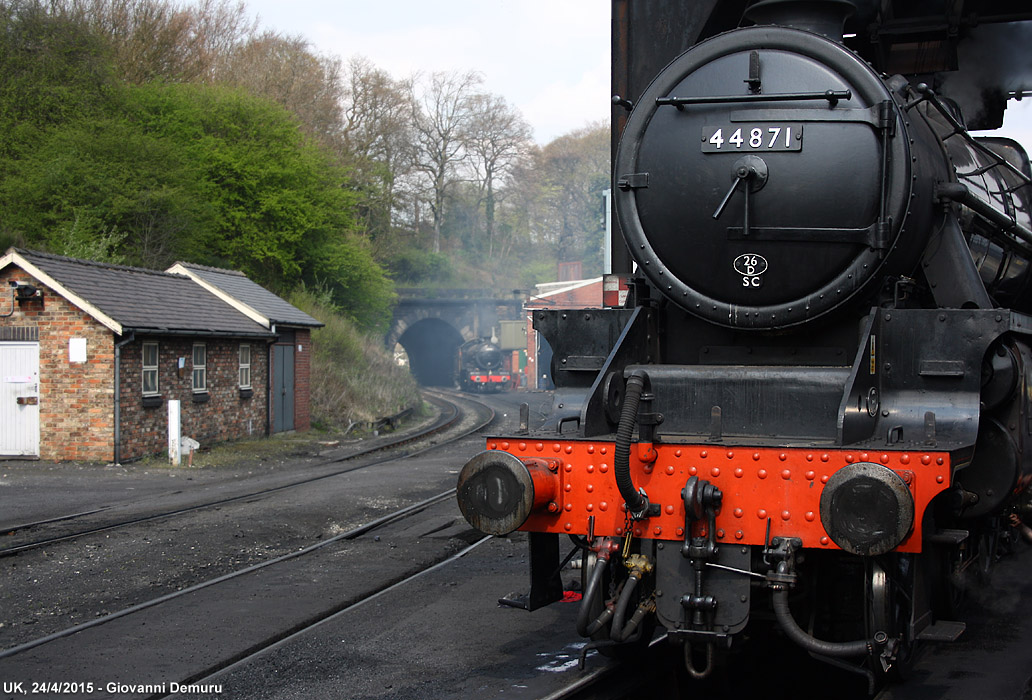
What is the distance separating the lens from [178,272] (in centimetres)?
1983

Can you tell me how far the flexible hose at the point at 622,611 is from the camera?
4.04 metres

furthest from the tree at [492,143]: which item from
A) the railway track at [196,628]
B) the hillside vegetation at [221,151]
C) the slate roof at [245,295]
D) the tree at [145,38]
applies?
the railway track at [196,628]

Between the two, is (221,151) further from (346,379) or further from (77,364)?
(77,364)

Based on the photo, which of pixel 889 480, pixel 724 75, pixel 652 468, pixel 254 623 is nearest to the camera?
pixel 889 480

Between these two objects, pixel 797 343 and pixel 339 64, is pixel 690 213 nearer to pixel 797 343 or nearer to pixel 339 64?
pixel 797 343

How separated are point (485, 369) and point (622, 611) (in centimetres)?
4200

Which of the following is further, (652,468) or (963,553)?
(963,553)

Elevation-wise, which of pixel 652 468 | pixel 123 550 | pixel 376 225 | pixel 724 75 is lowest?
pixel 123 550

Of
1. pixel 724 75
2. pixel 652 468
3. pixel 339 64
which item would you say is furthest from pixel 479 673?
pixel 339 64

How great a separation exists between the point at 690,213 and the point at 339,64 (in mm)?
42704

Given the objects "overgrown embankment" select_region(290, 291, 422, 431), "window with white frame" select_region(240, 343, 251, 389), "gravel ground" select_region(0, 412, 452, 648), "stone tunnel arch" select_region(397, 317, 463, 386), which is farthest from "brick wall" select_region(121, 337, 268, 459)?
"stone tunnel arch" select_region(397, 317, 463, 386)

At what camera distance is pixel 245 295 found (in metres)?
20.4

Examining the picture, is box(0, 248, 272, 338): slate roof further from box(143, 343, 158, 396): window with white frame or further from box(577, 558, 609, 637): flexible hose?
box(577, 558, 609, 637): flexible hose

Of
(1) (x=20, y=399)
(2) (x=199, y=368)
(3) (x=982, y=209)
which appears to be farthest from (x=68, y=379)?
(3) (x=982, y=209)
